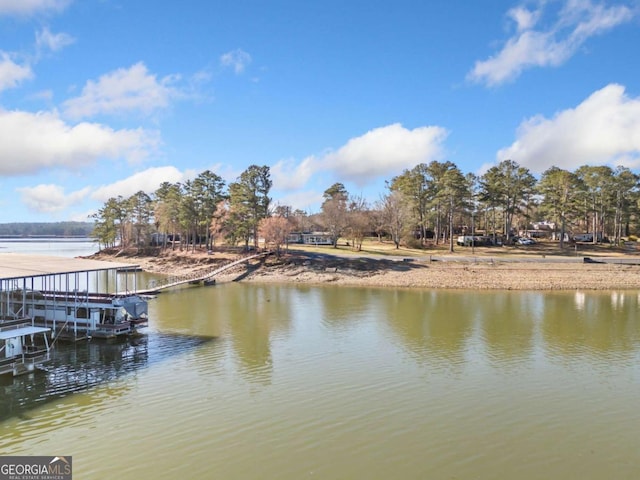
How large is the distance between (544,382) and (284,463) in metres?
14.0

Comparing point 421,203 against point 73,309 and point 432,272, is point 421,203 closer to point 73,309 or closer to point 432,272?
point 432,272

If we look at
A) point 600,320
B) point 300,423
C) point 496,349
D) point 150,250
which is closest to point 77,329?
point 300,423

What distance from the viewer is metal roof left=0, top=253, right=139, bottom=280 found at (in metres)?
27.2

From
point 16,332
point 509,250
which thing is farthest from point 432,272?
point 16,332

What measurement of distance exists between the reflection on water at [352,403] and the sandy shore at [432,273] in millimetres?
20350

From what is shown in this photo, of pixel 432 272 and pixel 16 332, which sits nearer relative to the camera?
pixel 16 332

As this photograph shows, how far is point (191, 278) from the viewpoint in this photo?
5859 centimetres

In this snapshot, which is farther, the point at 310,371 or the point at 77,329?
the point at 77,329

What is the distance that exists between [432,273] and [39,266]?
44.4 metres

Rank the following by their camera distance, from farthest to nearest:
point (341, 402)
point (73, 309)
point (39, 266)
A: point (73, 309), point (39, 266), point (341, 402)

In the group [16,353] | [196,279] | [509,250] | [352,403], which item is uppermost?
[509,250]

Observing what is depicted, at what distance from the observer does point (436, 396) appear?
19.4 meters

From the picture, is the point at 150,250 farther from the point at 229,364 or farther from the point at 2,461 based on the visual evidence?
the point at 2,461

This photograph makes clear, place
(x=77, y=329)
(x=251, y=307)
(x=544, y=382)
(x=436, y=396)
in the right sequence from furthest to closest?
(x=251, y=307)
(x=77, y=329)
(x=544, y=382)
(x=436, y=396)
